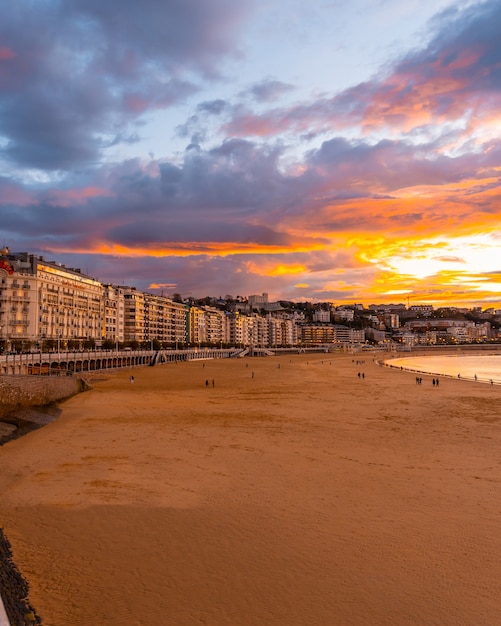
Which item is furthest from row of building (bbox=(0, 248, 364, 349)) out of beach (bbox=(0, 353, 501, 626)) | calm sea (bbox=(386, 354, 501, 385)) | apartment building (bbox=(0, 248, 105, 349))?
calm sea (bbox=(386, 354, 501, 385))

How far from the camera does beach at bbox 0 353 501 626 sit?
30.7ft

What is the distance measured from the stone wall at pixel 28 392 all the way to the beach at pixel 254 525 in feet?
12.0

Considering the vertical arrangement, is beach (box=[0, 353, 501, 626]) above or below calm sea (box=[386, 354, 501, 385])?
above

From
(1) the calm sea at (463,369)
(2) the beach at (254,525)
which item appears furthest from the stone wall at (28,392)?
(1) the calm sea at (463,369)

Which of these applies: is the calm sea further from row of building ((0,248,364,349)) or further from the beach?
row of building ((0,248,364,349))

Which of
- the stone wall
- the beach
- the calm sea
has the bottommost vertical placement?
the calm sea

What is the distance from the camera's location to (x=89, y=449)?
879 inches

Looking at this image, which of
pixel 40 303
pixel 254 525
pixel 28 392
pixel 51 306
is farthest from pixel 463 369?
pixel 254 525

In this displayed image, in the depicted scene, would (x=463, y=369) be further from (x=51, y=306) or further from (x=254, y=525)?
(x=254, y=525)

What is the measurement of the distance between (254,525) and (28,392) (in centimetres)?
2423

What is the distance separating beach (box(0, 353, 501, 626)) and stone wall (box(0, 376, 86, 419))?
3.64 metres

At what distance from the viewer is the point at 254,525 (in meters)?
13.2

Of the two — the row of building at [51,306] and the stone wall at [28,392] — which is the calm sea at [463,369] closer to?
the stone wall at [28,392]

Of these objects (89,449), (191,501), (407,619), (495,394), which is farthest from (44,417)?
(495,394)
